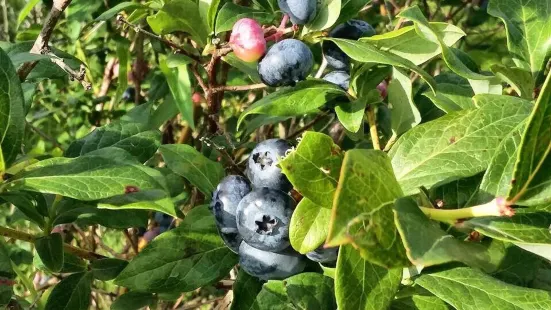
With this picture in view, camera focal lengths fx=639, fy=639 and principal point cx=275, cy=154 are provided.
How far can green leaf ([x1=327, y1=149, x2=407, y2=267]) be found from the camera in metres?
0.58

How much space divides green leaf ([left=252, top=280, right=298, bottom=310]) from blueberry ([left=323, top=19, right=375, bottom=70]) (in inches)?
16.2

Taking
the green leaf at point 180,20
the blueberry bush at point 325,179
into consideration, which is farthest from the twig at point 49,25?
the green leaf at point 180,20

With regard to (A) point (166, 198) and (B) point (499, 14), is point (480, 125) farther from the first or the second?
(A) point (166, 198)

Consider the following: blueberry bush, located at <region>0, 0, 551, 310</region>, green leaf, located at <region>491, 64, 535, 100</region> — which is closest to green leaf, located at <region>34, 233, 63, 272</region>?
blueberry bush, located at <region>0, 0, 551, 310</region>

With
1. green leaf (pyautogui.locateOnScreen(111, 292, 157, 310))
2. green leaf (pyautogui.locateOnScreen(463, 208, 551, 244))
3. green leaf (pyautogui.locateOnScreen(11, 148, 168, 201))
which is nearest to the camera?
green leaf (pyautogui.locateOnScreen(463, 208, 551, 244))

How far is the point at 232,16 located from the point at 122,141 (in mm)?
283

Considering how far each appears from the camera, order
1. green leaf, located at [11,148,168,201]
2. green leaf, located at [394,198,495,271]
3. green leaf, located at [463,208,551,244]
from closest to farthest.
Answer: green leaf, located at [394,198,495,271] < green leaf, located at [463,208,551,244] < green leaf, located at [11,148,168,201]

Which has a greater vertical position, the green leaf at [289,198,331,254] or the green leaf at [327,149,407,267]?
the green leaf at [327,149,407,267]

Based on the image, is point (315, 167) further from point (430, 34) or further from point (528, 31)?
point (528, 31)

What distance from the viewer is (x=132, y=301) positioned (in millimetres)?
1159

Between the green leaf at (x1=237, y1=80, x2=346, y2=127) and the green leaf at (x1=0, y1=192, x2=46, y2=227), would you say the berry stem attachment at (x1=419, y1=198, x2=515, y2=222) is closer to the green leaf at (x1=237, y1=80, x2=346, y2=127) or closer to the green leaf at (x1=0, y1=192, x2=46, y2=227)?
the green leaf at (x1=237, y1=80, x2=346, y2=127)

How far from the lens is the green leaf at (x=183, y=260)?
96cm

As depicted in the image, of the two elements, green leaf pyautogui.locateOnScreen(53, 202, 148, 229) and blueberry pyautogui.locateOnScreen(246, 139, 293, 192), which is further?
A: green leaf pyautogui.locateOnScreen(53, 202, 148, 229)

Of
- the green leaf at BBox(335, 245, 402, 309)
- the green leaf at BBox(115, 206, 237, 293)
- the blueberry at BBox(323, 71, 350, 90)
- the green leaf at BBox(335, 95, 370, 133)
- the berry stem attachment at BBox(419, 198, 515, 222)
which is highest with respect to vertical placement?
the berry stem attachment at BBox(419, 198, 515, 222)
